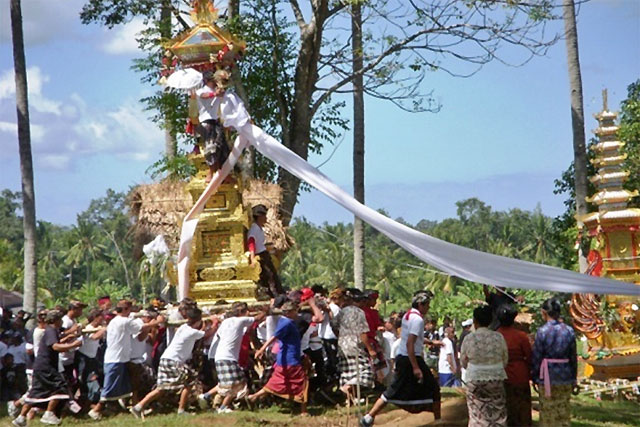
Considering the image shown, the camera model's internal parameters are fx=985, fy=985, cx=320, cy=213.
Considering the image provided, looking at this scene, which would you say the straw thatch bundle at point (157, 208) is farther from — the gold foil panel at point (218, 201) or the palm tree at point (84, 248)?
the palm tree at point (84, 248)

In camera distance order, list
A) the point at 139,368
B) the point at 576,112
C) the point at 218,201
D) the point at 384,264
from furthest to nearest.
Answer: the point at 384,264
the point at 576,112
the point at 218,201
the point at 139,368

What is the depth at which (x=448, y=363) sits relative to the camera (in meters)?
16.1

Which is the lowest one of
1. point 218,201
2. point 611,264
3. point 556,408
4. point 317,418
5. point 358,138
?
point 317,418

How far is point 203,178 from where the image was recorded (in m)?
13.5

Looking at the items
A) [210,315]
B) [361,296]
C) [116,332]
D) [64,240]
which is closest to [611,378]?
[361,296]

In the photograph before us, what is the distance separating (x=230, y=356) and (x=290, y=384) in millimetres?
773

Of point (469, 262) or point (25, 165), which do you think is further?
point (25, 165)

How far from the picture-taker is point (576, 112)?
18.1 meters

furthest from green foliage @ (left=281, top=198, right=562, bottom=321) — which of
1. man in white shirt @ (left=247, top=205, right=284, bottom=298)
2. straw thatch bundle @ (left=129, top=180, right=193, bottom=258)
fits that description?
man in white shirt @ (left=247, top=205, right=284, bottom=298)

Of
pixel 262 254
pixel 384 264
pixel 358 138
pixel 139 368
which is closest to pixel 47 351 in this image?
pixel 139 368

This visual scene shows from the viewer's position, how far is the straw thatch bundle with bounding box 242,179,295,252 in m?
16.7

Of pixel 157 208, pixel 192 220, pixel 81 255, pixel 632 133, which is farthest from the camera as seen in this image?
pixel 81 255

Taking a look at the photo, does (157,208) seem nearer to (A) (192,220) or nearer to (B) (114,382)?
(A) (192,220)

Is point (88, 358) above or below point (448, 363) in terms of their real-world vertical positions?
above
